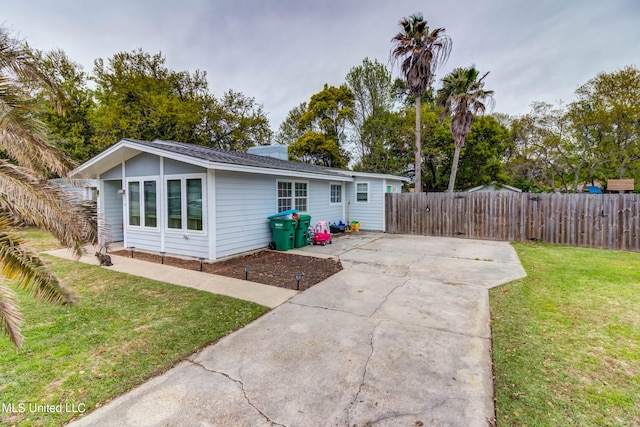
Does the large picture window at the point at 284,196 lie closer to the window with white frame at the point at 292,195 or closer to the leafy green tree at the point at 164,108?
the window with white frame at the point at 292,195

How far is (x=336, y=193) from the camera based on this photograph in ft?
43.4

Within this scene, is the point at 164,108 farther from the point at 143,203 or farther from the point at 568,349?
the point at 568,349

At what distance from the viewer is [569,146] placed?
894 inches

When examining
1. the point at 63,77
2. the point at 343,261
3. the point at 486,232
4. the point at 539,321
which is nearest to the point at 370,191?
the point at 486,232

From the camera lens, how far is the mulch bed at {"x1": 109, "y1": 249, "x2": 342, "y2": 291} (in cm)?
598

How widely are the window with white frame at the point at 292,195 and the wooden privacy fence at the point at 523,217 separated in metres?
4.30

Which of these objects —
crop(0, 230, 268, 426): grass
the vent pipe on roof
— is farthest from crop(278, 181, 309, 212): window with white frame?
the vent pipe on roof

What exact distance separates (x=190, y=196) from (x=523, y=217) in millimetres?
11138

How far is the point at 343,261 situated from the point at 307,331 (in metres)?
3.95

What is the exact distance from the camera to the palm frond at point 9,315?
2.03m

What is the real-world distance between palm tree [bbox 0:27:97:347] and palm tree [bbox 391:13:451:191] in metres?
15.0

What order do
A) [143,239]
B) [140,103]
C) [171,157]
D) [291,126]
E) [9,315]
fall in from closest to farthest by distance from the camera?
[9,315] → [171,157] → [143,239] → [140,103] → [291,126]

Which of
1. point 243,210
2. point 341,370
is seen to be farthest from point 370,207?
point 341,370

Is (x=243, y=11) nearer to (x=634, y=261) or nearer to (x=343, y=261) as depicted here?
(x=343, y=261)
